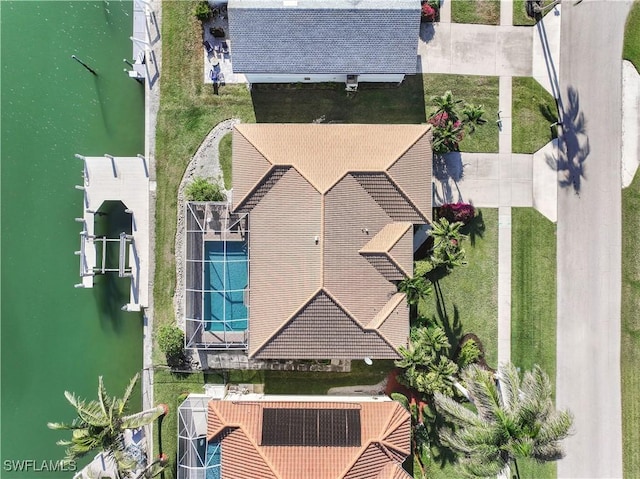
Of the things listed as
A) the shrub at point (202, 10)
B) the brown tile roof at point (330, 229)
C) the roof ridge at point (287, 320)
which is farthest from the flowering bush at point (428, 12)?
the roof ridge at point (287, 320)

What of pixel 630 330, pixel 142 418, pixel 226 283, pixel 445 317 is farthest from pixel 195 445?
pixel 630 330

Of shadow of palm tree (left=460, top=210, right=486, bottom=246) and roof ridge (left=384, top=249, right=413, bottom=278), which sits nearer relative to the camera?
roof ridge (left=384, top=249, right=413, bottom=278)

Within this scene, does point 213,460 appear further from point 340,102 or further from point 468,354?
point 340,102

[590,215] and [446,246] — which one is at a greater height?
[590,215]

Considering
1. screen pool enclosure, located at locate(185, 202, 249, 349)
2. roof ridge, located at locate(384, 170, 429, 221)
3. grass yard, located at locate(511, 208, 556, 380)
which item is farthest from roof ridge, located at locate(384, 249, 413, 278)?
screen pool enclosure, located at locate(185, 202, 249, 349)

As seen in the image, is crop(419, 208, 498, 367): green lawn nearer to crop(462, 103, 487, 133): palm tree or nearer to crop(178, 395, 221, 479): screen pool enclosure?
crop(462, 103, 487, 133): palm tree

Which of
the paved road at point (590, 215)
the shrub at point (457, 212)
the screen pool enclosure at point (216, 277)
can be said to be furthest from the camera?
the paved road at point (590, 215)

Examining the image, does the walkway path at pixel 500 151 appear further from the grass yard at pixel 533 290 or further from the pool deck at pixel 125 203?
the pool deck at pixel 125 203
